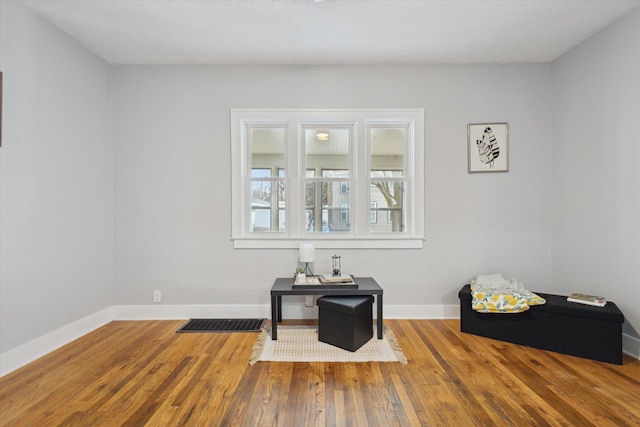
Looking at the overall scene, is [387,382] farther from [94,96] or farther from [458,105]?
[94,96]

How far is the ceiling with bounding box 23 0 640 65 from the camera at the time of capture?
2463 mm

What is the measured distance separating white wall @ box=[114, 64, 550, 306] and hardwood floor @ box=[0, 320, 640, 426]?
80 centimetres

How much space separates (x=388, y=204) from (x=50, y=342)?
11.3 ft

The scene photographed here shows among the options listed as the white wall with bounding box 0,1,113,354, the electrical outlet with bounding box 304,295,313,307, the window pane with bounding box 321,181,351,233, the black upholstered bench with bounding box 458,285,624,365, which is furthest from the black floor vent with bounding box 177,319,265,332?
the black upholstered bench with bounding box 458,285,624,365

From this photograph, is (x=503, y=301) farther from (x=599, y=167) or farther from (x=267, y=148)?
(x=267, y=148)

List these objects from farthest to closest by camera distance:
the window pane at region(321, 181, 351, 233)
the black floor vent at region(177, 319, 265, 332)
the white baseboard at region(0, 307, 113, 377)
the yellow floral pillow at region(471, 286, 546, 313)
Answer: the window pane at region(321, 181, 351, 233) < the black floor vent at region(177, 319, 265, 332) < the yellow floral pillow at region(471, 286, 546, 313) < the white baseboard at region(0, 307, 113, 377)

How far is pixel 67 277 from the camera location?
2.86 m

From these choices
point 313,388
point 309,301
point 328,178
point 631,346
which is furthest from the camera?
point 328,178

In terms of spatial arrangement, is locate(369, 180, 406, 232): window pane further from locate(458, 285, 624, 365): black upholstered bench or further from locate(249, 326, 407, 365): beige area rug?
locate(249, 326, 407, 365): beige area rug

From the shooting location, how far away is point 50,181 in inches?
Answer: 106

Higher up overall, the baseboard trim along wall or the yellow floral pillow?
the yellow floral pillow

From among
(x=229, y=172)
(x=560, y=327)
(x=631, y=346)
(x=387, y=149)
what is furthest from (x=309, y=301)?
(x=631, y=346)

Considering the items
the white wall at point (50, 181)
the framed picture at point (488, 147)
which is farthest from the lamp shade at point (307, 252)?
the white wall at point (50, 181)

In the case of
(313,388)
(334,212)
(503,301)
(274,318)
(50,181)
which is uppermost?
(50,181)
